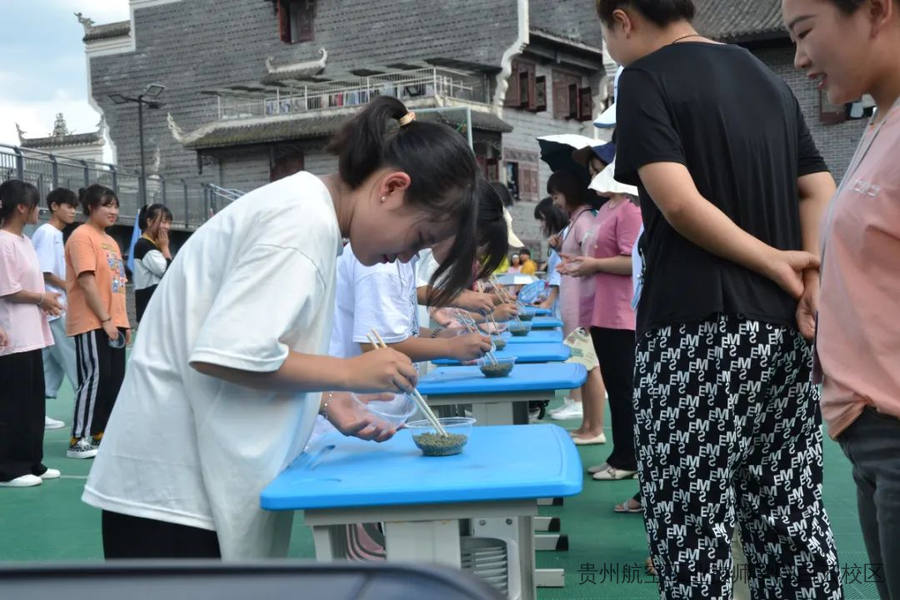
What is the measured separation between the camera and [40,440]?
5.61m

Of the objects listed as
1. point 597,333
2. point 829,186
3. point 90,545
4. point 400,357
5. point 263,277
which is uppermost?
point 829,186

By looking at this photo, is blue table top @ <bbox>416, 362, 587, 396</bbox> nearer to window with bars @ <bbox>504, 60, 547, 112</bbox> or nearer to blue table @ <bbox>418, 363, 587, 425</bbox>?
blue table @ <bbox>418, 363, 587, 425</bbox>

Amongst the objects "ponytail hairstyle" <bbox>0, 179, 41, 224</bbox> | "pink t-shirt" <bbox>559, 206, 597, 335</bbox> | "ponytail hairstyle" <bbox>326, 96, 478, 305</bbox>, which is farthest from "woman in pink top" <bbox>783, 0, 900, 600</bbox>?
"ponytail hairstyle" <bbox>0, 179, 41, 224</bbox>

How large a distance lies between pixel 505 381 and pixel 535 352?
3.20ft

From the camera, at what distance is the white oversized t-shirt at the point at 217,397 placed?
1.70 meters

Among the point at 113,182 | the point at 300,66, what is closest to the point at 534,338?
the point at 113,182

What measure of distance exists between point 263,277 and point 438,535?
58 cm

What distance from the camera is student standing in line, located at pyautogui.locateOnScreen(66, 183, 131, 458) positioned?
19.7 feet

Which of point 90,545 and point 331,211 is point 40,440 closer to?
point 90,545

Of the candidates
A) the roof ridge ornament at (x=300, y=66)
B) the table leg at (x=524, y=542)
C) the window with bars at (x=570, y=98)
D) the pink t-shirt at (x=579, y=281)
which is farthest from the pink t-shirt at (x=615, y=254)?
the roof ridge ornament at (x=300, y=66)

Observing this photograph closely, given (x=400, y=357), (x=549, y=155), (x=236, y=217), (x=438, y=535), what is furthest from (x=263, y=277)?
(x=549, y=155)

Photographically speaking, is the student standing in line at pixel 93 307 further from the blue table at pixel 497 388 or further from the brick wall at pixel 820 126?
the brick wall at pixel 820 126

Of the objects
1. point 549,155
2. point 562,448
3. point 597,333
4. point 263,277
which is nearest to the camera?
point 263,277

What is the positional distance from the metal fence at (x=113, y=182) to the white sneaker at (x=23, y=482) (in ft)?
36.2
